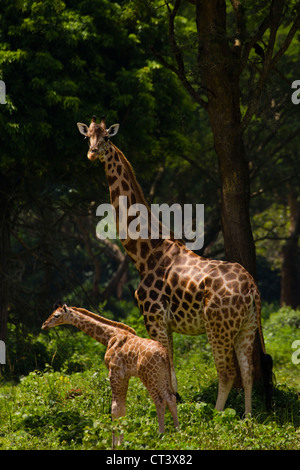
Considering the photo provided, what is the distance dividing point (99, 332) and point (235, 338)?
6.24ft

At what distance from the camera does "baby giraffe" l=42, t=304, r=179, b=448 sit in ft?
25.9

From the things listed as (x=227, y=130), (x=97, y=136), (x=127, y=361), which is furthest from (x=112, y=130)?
(x=127, y=361)

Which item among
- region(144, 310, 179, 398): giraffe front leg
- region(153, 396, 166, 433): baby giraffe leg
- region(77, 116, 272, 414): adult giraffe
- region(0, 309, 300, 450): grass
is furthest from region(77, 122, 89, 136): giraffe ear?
region(153, 396, 166, 433): baby giraffe leg

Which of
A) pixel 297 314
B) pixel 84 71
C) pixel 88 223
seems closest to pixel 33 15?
pixel 84 71

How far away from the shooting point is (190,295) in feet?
30.9

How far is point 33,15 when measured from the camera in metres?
13.1

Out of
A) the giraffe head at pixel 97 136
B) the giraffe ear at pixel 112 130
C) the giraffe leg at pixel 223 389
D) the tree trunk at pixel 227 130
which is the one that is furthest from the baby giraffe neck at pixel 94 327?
the tree trunk at pixel 227 130

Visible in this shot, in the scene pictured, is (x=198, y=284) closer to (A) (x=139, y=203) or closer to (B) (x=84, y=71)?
(A) (x=139, y=203)

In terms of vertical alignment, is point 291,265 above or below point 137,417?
above

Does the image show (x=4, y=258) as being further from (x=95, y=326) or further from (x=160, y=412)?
(x=160, y=412)

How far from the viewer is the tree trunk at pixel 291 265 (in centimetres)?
2398

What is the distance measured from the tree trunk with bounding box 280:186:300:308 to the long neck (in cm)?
1574

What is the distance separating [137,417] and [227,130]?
14.7 feet

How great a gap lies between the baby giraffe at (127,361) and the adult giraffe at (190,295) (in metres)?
0.98
